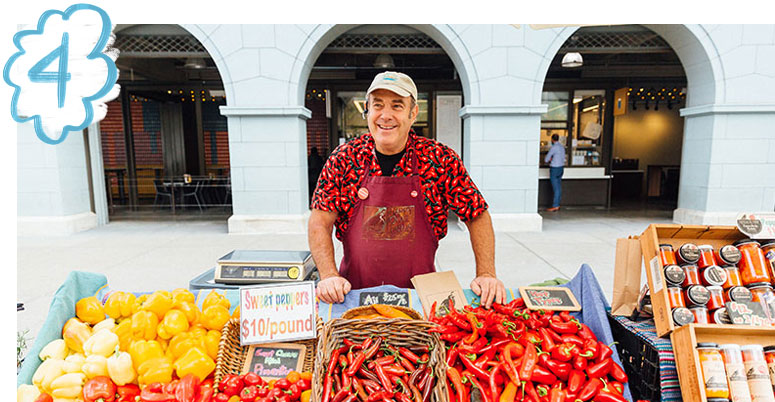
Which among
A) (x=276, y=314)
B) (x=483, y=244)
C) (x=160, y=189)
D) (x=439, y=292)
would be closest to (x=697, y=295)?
(x=483, y=244)

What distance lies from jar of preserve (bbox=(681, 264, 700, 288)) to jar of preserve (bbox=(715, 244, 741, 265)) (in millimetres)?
132

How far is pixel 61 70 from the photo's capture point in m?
2.20

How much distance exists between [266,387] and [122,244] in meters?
6.58

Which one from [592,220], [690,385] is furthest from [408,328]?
[592,220]

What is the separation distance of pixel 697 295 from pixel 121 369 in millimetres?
2324

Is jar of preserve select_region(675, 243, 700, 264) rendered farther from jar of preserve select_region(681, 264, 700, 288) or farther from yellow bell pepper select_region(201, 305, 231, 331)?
yellow bell pepper select_region(201, 305, 231, 331)

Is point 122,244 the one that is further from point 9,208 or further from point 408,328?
point 408,328

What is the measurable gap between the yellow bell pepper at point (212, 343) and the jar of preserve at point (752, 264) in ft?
7.54

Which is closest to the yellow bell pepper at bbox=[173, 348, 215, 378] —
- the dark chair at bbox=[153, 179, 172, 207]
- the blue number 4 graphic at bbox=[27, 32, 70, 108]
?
the blue number 4 graphic at bbox=[27, 32, 70, 108]

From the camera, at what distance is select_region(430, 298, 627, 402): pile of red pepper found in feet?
4.90

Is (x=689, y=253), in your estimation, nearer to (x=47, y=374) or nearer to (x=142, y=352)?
(x=142, y=352)
